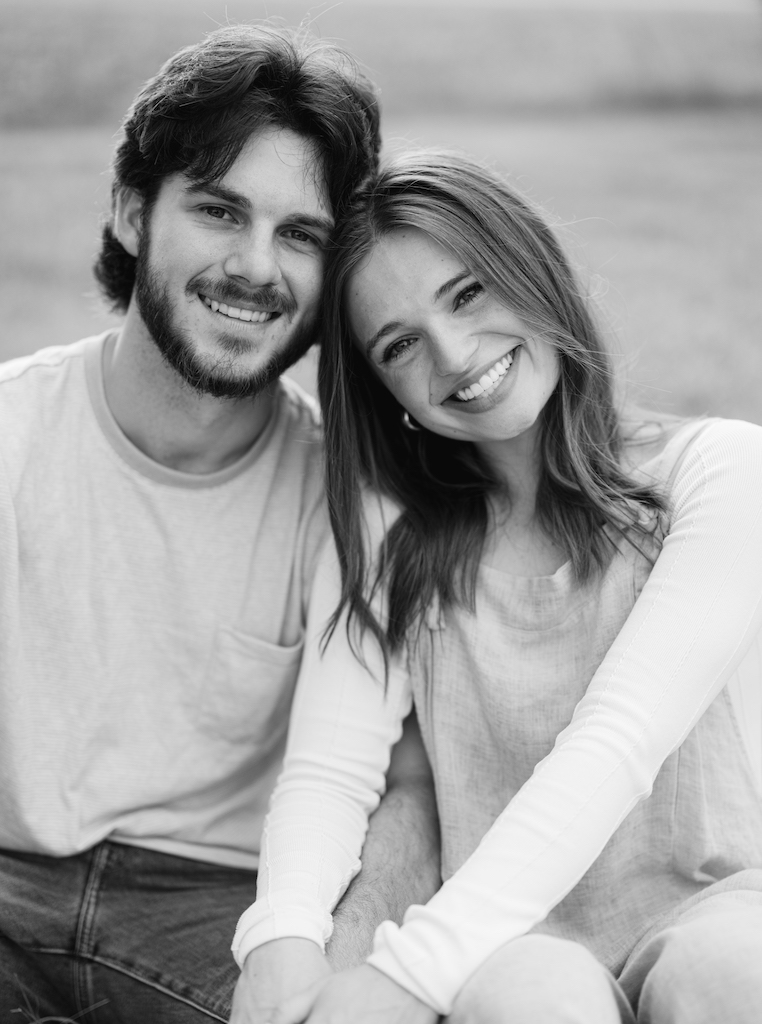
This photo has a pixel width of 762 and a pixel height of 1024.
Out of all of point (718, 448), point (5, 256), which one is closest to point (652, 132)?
point (5, 256)

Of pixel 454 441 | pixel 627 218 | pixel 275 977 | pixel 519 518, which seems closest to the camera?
pixel 275 977

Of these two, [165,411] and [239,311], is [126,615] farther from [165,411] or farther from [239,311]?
[239,311]

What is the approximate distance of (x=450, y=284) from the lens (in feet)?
5.60

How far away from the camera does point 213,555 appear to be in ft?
6.59

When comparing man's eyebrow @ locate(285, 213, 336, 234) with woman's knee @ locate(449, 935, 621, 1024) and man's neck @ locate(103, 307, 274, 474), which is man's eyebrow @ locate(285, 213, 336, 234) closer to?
man's neck @ locate(103, 307, 274, 474)

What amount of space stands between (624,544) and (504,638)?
0.27 metres

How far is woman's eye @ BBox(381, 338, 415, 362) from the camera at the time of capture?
177 cm

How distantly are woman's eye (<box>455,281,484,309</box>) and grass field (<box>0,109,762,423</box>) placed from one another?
2264 mm

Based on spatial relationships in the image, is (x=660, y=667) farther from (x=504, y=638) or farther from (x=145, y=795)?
(x=145, y=795)

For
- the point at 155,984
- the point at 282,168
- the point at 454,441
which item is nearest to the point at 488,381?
the point at 454,441

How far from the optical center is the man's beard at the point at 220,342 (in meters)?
1.88

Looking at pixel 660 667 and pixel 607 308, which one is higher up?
pixel 607 308

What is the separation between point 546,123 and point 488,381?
376 centimetres

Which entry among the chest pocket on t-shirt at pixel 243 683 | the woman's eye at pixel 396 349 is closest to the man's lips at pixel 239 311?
the woman's eye at pixel 396 349
